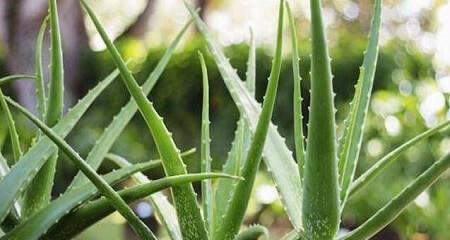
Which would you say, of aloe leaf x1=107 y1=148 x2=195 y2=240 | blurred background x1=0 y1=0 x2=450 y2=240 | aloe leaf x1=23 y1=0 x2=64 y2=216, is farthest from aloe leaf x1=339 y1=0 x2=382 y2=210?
blurred background x1=0 y1=0 x2=450 y2=240

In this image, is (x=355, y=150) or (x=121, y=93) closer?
(x=355, y=150)

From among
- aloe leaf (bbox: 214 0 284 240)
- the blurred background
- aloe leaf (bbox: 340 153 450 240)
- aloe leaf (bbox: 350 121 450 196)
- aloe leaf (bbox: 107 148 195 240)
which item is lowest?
the blurred background

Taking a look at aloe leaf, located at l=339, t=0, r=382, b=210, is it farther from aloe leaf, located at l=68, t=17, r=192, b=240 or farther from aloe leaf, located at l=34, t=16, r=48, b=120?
aloe leaf, located at l=34, t=16, r=48, b=120

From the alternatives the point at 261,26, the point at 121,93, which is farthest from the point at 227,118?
the point at 261,26

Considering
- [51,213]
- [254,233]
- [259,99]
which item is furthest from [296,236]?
[259,99]

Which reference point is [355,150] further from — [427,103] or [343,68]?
[343,68]

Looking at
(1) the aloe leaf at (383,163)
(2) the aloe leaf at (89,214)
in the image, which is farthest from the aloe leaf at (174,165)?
(1) the aloe leaf at (383,163)
